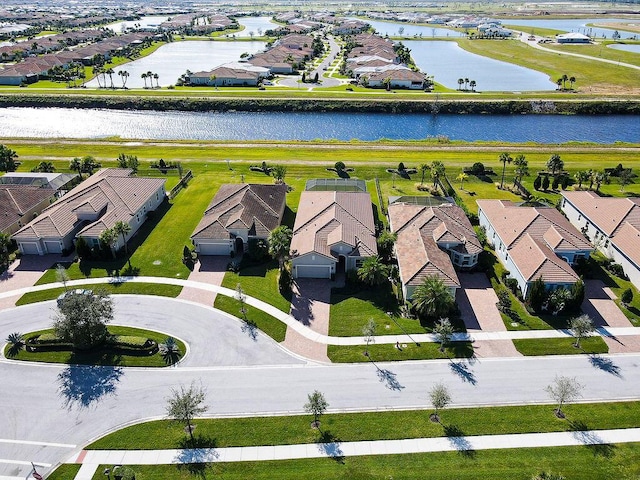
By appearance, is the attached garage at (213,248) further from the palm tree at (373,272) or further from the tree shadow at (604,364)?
the tree shadow at (604,364)

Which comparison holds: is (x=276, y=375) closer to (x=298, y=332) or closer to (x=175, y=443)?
(x=298, y=332)

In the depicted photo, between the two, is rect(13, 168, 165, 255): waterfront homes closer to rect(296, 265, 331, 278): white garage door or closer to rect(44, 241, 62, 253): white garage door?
rect(44, 241, 62, 253): white garage door

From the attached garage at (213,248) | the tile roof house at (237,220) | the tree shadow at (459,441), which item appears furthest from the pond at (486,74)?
the tree shadow at (459,441)

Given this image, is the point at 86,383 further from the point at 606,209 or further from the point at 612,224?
the point at 606,209

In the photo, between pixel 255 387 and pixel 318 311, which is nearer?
pixel 255 387

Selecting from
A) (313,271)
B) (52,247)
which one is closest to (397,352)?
(313,271)

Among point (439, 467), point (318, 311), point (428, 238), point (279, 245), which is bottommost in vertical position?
point (439, 467)

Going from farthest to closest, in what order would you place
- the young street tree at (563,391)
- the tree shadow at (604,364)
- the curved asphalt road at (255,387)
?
the tree shadow at (604,364), the curved asphalt road at (255,387), the young street tree at (563,391)
